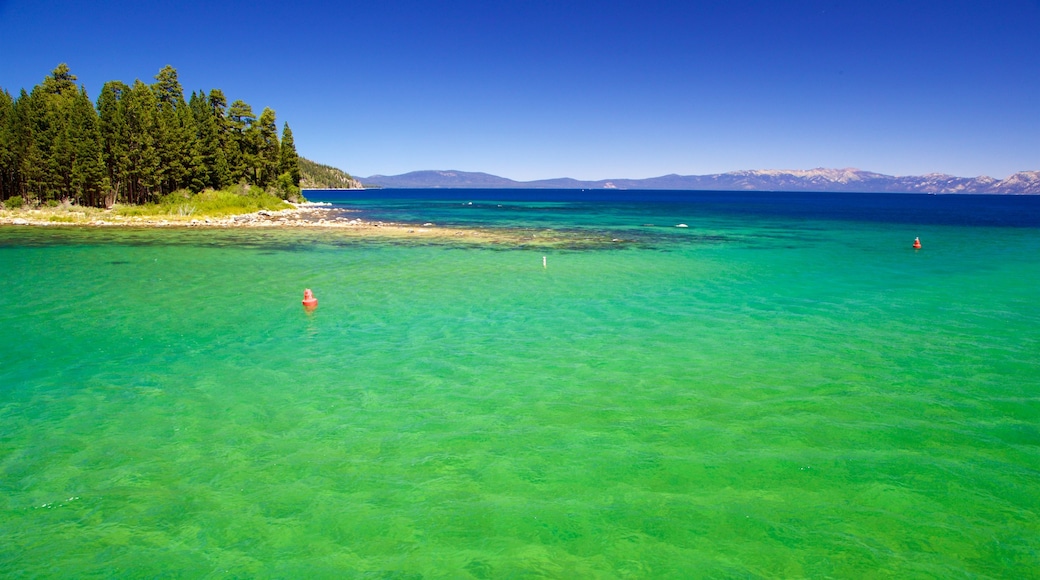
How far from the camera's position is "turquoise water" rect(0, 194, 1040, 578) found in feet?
21.9

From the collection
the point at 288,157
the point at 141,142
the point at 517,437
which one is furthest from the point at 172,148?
the point at 517,437

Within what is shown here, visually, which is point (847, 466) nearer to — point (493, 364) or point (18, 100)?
point (493, 364)

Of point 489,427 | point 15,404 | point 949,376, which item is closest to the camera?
point 489,427

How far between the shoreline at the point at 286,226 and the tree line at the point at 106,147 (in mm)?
3943

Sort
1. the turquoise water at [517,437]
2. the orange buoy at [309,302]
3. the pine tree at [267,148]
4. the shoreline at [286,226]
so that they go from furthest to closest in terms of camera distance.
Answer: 1. the pine tree at [267,148]
2. the shoreline at [286,226]
3. the orange buoy at [309,302]
4. the turquoise water at [517,437]

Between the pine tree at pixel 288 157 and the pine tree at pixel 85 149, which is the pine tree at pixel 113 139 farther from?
the pine tree at pixel 288 157

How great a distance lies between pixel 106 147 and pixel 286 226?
2372 cm

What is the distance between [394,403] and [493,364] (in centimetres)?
313

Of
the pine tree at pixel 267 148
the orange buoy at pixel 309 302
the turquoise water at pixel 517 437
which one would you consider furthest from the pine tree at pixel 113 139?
the orange buoy at pixel 309 302

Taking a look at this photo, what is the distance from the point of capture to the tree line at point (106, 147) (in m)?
56.3

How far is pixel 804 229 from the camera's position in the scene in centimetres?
6212

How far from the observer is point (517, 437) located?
31.4ft

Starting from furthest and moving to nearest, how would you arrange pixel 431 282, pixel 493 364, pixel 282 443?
1. pixel 431 282
2. pixel 493 364
3. pixel 282 443

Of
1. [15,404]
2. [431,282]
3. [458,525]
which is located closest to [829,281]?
[431,282]
